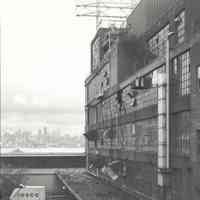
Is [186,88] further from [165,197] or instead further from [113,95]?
[113,95]

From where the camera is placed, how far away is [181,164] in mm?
43438

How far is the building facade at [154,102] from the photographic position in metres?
41.5

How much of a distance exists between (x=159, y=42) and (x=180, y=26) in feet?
26.5

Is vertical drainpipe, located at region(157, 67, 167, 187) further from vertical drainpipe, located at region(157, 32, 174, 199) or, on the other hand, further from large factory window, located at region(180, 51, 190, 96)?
large factory window, located at region(180, 51, 190, 96)

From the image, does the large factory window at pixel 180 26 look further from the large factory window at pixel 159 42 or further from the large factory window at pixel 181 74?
the large factory window at pixel 159 42

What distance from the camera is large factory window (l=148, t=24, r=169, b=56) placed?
51056mm

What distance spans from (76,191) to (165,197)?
2559 cm

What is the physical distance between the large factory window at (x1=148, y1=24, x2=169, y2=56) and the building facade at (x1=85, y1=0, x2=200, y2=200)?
0.10 meters

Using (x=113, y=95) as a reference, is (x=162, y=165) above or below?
below

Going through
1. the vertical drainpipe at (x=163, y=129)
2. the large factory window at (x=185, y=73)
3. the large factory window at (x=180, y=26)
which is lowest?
the vertical drainpipe at (x=163, y=129)

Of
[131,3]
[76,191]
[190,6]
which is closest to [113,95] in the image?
[76,191]

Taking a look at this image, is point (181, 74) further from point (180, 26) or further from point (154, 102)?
point (154, 102)

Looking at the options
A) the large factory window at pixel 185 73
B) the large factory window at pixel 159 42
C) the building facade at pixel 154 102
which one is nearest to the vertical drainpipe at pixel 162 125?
the building facade at pixel 154 102

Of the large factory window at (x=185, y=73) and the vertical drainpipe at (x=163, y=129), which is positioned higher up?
the large factory window at (x=185, y=73)
